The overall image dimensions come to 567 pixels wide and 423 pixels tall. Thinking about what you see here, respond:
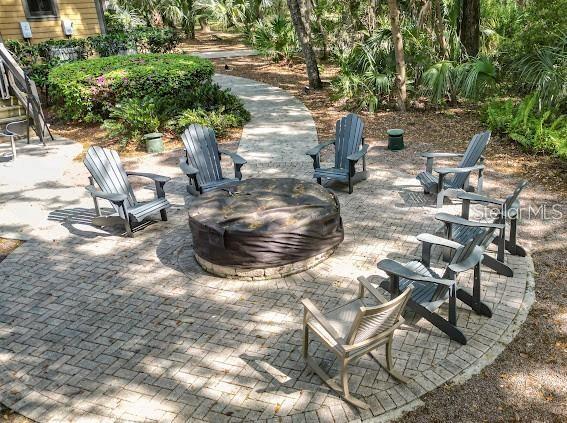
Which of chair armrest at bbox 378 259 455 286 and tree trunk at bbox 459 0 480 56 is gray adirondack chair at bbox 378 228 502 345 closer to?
chair armrest at bbox 378 259 455 286

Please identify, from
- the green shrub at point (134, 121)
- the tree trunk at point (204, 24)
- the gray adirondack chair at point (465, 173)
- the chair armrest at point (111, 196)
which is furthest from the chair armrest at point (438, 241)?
the tree trunk at point (204, 24)

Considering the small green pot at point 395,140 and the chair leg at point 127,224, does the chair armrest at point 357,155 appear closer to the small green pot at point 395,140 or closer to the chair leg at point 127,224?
the small green pot at point 395,140

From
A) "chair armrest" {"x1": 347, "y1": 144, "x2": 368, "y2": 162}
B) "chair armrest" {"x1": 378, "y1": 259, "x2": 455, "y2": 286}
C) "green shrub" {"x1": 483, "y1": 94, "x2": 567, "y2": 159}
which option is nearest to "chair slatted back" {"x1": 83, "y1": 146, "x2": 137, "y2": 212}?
"chair armrest" {"x1": 347, "y1": 144, "x2": 368, "y2": 162}

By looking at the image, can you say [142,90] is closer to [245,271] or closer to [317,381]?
[245,271]

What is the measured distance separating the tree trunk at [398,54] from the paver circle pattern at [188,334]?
6.01 meters

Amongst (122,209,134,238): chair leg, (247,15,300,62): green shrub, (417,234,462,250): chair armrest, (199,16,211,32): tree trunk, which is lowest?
(122,209,134,238): chair leg

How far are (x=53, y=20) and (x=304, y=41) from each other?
929 centimetres

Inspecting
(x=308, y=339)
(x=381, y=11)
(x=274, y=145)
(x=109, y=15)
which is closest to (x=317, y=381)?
(x=308, y=339)

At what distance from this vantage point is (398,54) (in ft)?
38.9

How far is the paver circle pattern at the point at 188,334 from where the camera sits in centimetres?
425

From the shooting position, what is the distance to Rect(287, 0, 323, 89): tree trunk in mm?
14719

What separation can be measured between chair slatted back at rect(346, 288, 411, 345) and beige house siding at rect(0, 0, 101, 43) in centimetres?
1774

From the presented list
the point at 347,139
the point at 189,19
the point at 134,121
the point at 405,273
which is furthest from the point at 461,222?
the point at 189,19

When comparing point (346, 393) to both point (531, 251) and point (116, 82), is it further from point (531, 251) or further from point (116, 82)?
point (116, 82)
